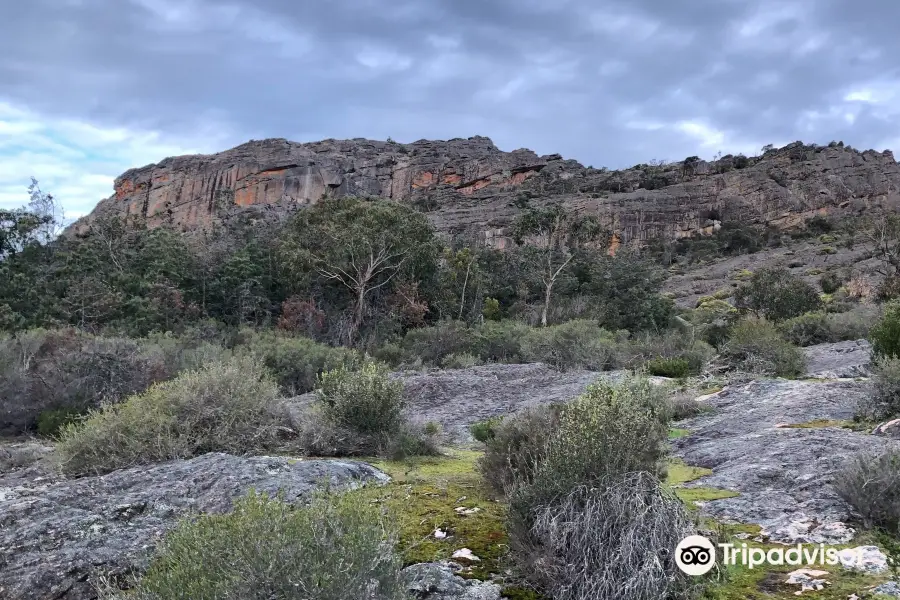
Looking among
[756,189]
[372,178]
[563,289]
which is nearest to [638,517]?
[563,289]

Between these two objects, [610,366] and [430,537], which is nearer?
[430,537]

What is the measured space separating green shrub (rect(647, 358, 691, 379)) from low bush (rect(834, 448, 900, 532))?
31.6 feet

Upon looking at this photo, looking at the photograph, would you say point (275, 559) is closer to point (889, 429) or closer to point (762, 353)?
point (889, 429)

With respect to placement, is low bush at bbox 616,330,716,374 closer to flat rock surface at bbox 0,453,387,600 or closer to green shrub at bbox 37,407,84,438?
flat rock surface at bbox 0,453,387,600

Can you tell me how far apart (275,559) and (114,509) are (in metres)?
2.70

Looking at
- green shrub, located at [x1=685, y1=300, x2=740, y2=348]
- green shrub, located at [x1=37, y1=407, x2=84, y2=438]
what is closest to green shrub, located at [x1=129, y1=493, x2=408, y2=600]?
green shrub, located at [x1=37, y1=407, x2=84, y2=438]

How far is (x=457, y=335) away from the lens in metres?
23.5

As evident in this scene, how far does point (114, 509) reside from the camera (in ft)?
15.7

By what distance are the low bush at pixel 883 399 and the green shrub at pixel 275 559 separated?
6.64 meters

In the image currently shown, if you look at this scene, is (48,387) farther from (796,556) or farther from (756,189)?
(756,189)

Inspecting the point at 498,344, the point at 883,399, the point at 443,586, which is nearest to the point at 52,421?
the point at 443,586

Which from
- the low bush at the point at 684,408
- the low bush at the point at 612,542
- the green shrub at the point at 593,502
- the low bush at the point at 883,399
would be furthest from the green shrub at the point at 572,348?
the low bush at the point at 612,542

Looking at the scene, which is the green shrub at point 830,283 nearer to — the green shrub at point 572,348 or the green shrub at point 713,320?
the green shrub at point 713,320

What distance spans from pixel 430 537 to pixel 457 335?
18.9 metres
